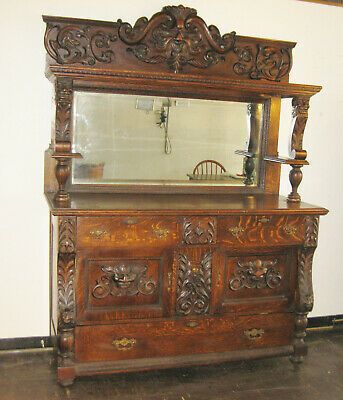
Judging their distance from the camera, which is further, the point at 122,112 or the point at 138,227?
the point at 122,112

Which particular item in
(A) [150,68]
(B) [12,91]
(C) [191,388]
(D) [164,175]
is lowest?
(C) [191,388]

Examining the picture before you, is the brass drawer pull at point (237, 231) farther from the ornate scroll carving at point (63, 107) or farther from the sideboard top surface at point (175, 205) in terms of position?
the ornate scroll carving at point (63, 107)

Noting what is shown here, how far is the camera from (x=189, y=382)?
2.60 m

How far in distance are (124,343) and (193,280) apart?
480mm

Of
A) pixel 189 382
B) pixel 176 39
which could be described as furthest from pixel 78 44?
pixel 189 382

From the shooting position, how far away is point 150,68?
8.91ft

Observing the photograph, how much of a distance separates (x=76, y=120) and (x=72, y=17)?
22.2 inches

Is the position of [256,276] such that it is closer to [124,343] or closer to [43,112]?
[124,343]

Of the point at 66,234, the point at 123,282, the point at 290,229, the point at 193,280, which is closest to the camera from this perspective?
the point at 66,234

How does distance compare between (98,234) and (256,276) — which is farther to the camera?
(256,276)

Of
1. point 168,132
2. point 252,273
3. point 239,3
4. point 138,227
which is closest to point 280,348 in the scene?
point 252,273

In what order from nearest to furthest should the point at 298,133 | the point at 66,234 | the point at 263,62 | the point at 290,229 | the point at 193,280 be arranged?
the point at 66,234 < the point at 193,280 < the point at 290,229 < the point at 298,133 < the point at 263,62

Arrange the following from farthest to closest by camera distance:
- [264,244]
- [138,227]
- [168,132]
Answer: [168,132] → [264,244] → [138,227]

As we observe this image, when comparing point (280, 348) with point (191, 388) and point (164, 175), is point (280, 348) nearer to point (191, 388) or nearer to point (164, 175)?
point (191, 388)
